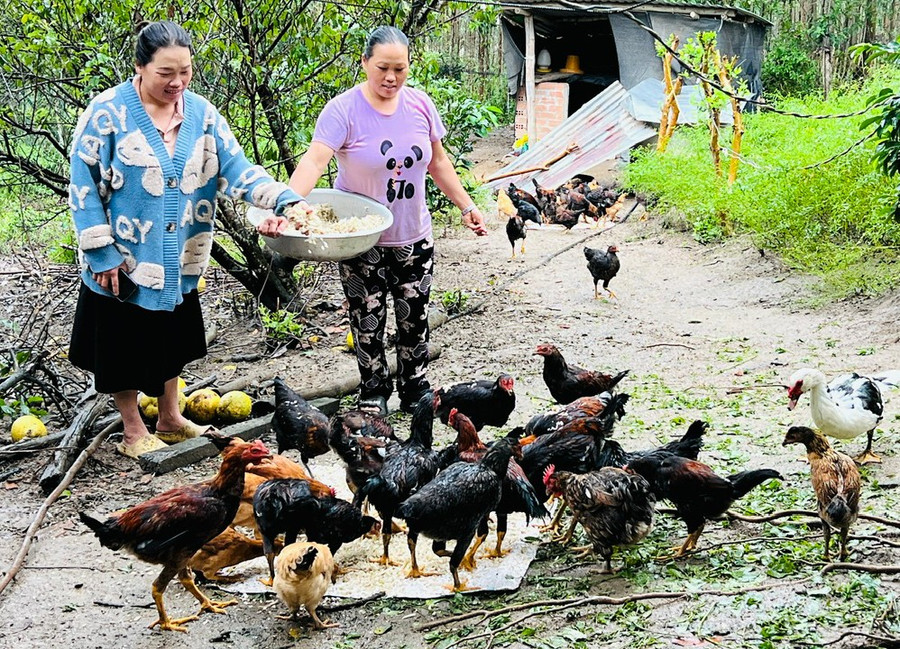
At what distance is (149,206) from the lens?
16.1 feet

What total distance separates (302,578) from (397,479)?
84 cm

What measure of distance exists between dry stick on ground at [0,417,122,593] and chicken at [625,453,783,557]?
3.03m

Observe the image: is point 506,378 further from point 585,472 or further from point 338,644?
point 338,644

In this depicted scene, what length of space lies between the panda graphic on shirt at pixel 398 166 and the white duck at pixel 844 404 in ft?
8.32

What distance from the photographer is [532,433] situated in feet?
17.9

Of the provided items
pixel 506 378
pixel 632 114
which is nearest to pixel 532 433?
pixel 506 378

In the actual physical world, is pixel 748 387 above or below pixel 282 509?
above

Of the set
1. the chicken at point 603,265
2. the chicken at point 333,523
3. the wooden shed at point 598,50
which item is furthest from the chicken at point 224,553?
the wooden shed at point 598,50

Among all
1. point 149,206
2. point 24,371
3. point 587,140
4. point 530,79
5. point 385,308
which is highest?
point 530,79

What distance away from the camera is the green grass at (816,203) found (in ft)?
29.8

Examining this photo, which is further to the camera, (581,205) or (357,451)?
(581,205)

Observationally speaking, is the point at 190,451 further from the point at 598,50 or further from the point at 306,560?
the point at 598,50

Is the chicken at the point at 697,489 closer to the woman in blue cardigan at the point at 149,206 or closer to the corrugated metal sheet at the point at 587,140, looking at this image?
the woman in blue cardigan at the point at 149,206

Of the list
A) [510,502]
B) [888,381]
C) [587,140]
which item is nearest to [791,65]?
[587,140]
